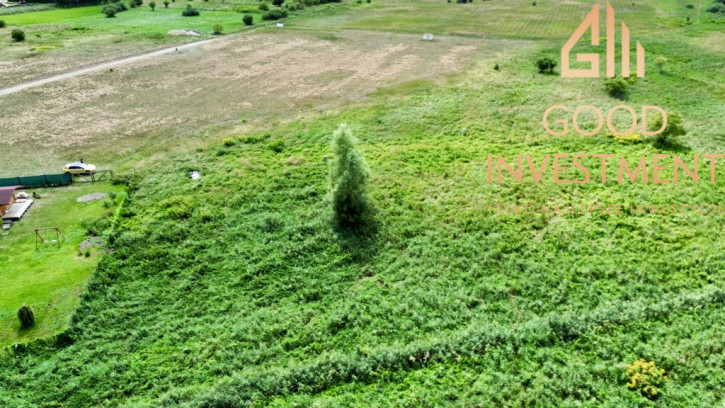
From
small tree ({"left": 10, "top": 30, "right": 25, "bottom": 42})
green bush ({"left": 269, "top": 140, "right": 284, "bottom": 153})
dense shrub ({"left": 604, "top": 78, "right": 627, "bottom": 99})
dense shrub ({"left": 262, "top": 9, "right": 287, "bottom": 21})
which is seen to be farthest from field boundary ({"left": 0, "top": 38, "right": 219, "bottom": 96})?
dense shrub ({"left": 604, "top": 78, "right": 627, "bottom": 99})

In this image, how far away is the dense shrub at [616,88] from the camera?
53100mm

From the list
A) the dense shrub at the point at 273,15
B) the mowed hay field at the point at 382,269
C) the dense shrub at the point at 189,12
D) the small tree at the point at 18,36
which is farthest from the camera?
the dense shrub at the point at 189,12

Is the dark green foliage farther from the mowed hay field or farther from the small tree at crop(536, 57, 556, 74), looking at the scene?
the small tree at crop(536, 57, 556, 74)

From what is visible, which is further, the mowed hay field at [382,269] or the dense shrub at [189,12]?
the dense shrub at [189,12]

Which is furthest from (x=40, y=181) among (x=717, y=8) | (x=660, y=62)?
(x=717, y=8)

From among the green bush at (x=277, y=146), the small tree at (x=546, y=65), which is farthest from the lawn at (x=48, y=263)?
the small tree at (x=546, y=65)

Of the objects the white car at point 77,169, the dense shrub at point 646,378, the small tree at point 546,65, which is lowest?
the dense shrub at point 646,378

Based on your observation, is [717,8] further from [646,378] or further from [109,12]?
[109,12]

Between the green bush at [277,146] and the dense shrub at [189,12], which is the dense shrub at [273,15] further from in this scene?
the green bush at [277,146]

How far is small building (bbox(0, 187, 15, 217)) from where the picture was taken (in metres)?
32.3

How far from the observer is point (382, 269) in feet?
93.5

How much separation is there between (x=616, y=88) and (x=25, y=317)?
56344mm

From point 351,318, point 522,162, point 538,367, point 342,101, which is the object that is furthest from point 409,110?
point 538,367

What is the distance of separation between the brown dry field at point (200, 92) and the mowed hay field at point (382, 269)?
21.7 inches
